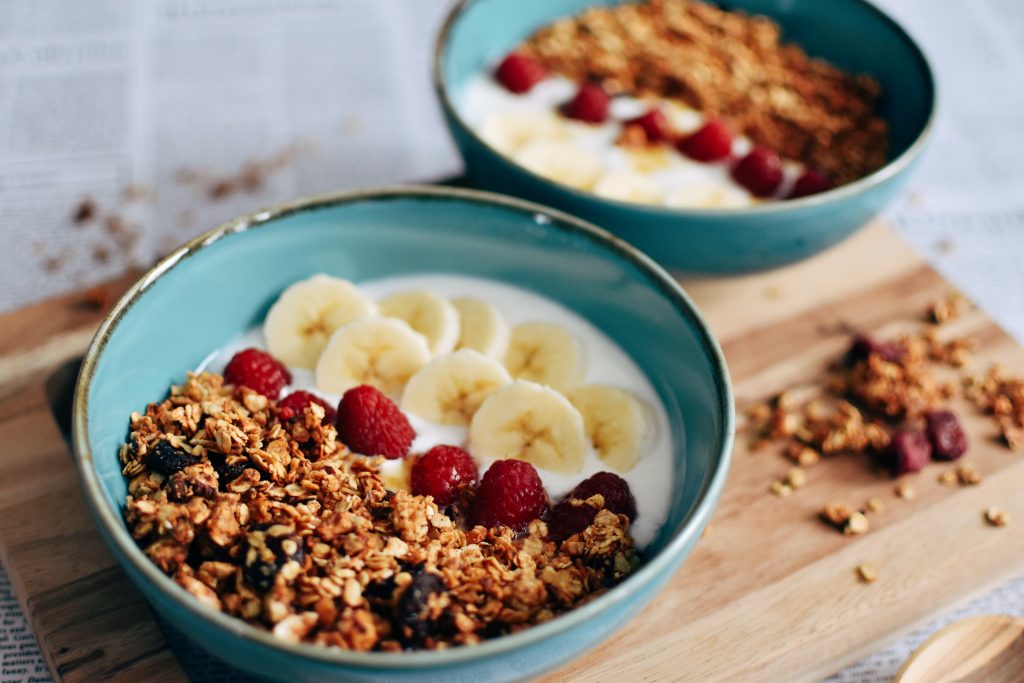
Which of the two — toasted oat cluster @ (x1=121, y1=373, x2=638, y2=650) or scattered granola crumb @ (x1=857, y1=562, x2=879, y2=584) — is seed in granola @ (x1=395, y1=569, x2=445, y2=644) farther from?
scattered granola crumb @ (x1=857, y1=562, x2=879, y2=584)

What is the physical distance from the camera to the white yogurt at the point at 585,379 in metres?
1.11

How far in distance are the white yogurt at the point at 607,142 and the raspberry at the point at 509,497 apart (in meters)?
0.56

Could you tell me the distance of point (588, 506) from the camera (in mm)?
1056

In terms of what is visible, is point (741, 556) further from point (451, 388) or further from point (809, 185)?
point (809, 185)

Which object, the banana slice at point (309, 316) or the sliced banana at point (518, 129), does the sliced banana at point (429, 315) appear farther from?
the sliced banana at point (518, 129)

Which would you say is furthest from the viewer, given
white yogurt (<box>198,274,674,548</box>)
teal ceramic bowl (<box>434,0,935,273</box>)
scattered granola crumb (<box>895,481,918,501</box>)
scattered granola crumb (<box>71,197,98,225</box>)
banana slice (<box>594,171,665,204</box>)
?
scattered granola crumb (<box>71,197,98,225</box>)

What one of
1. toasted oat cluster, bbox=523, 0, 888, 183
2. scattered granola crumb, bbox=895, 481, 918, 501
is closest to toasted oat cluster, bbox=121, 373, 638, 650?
scattered granola crumb, bbox=895, 481, 918, 501

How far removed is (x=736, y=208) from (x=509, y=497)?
53 cm

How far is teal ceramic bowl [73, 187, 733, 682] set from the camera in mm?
853

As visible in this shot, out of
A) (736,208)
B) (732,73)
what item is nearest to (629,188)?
(736,208)

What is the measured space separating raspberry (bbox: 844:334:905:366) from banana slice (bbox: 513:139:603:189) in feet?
1.50

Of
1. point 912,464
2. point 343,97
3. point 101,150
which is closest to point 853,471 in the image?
point 912,464

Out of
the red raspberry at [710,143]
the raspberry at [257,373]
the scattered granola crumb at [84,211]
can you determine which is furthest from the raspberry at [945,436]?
the scattered granola crumb at [84,211]

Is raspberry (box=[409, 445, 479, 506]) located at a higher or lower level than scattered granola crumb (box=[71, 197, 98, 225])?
higher
